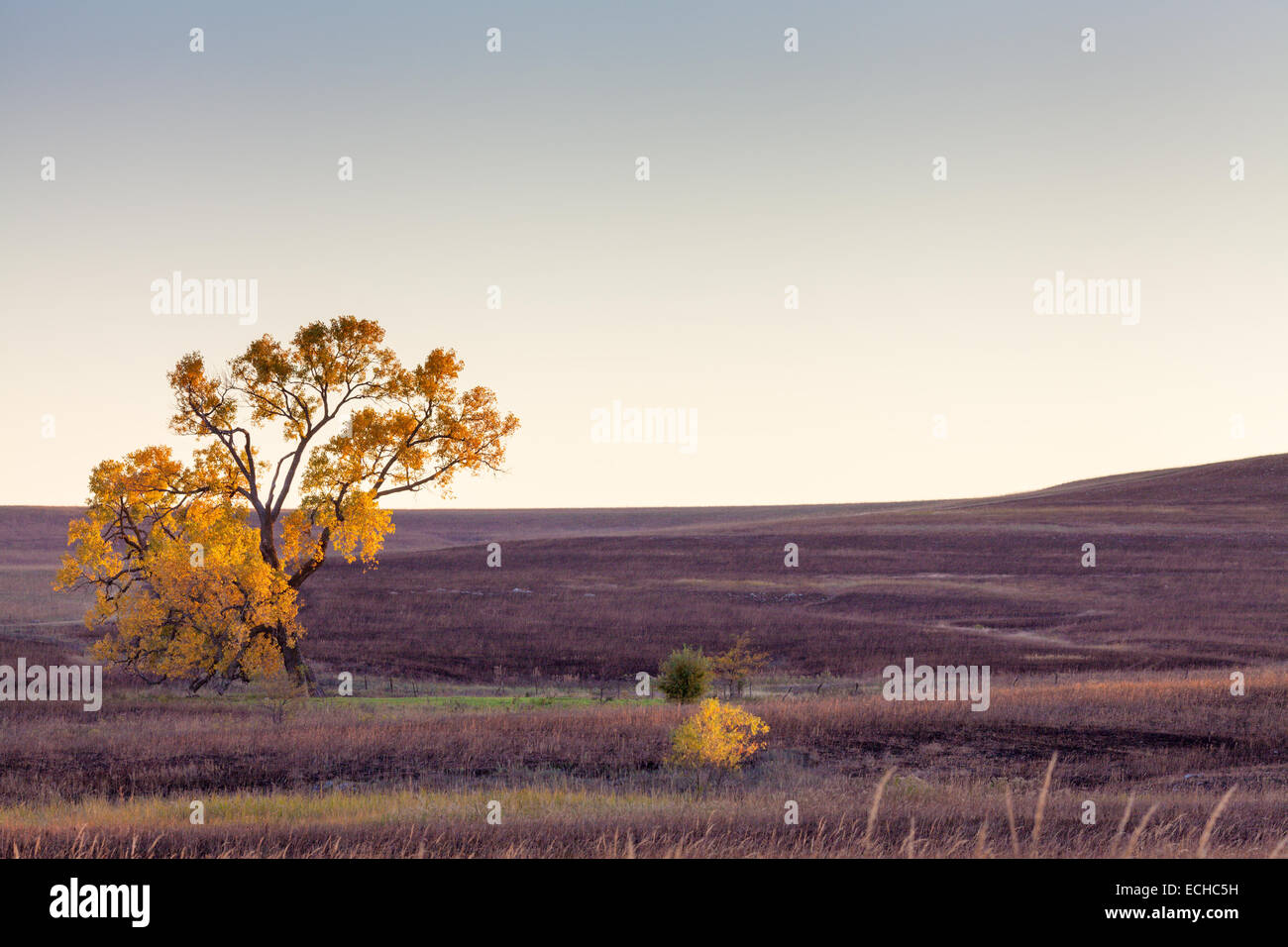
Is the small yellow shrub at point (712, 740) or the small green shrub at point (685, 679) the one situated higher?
the small yellow shrub at point (712, 740)

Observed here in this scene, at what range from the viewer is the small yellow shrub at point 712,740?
75.8 ft

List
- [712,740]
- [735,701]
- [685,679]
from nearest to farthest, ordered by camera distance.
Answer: [712,740], [735,701], [685,679]

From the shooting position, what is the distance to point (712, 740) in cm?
2306

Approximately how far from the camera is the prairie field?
12676 mm

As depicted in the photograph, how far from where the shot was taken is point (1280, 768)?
2428 cm

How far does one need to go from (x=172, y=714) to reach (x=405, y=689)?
13068 mm

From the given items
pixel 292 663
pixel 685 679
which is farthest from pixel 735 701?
pixel 292 663

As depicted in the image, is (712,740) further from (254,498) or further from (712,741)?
(254,498)

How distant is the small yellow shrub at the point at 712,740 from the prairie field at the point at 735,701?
1.76 feet

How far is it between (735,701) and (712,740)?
52.0 ft

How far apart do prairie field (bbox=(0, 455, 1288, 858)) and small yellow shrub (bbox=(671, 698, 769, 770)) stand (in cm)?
54

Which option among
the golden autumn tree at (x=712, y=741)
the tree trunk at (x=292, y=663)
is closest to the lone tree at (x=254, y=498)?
the tree trunk at (x=292, y=663)

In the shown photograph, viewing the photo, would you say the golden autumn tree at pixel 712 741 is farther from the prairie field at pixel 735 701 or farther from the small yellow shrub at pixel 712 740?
the prairie field at pixel 735 701

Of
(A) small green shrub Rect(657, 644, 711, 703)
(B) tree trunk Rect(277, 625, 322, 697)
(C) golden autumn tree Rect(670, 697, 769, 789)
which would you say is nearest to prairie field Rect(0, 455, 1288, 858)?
(C) golden autumn tree Rect(670, 697, 769, 789)
